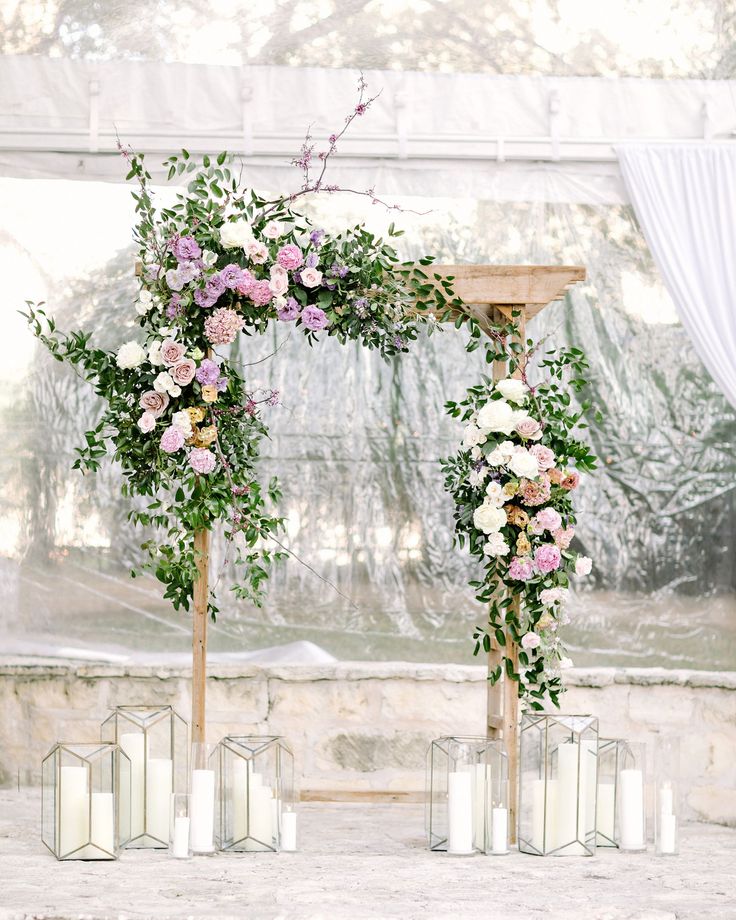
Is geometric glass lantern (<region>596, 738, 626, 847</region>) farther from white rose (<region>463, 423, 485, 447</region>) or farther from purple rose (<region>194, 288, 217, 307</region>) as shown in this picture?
purple rose (<region>194, 288, 217, 307</region>)

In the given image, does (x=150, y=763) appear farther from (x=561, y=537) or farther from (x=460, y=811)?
(x=561, y=537)

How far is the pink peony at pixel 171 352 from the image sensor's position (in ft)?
9.62

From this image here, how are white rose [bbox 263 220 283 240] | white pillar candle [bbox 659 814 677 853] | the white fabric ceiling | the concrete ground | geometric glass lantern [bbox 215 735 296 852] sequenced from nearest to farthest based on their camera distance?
1. the concrete ground
2. geometric glass lantern [bbox 215 735 296 852]
3. white pillar candle [bbox 659 814 677 853]
4. white rose [bbox 263 220 283 240]
5. the white fabric ceiling

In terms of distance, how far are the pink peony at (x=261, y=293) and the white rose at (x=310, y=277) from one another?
96 millimetres

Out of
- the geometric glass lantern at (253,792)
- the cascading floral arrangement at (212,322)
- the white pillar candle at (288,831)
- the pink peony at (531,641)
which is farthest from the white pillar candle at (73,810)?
the pink peony at (531,641)

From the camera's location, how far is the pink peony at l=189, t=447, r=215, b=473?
9.61 ft

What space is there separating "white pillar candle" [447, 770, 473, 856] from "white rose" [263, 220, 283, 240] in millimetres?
1365

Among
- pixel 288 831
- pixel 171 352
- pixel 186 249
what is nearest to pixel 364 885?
pixel 288 831

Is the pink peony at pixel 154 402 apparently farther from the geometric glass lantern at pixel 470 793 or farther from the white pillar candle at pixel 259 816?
the geometric glass lantern at pixel 470 793

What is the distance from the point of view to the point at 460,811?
284 cm

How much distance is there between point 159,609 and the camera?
14.7ft

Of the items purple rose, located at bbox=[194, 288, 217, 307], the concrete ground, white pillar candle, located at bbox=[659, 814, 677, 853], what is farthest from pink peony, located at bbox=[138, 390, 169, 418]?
white pillar candle, located at bbox=[659, 814, 677, 853]

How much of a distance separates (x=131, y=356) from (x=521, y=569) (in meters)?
1.08

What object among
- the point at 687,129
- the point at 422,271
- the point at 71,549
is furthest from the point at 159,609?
the point at 687,129
